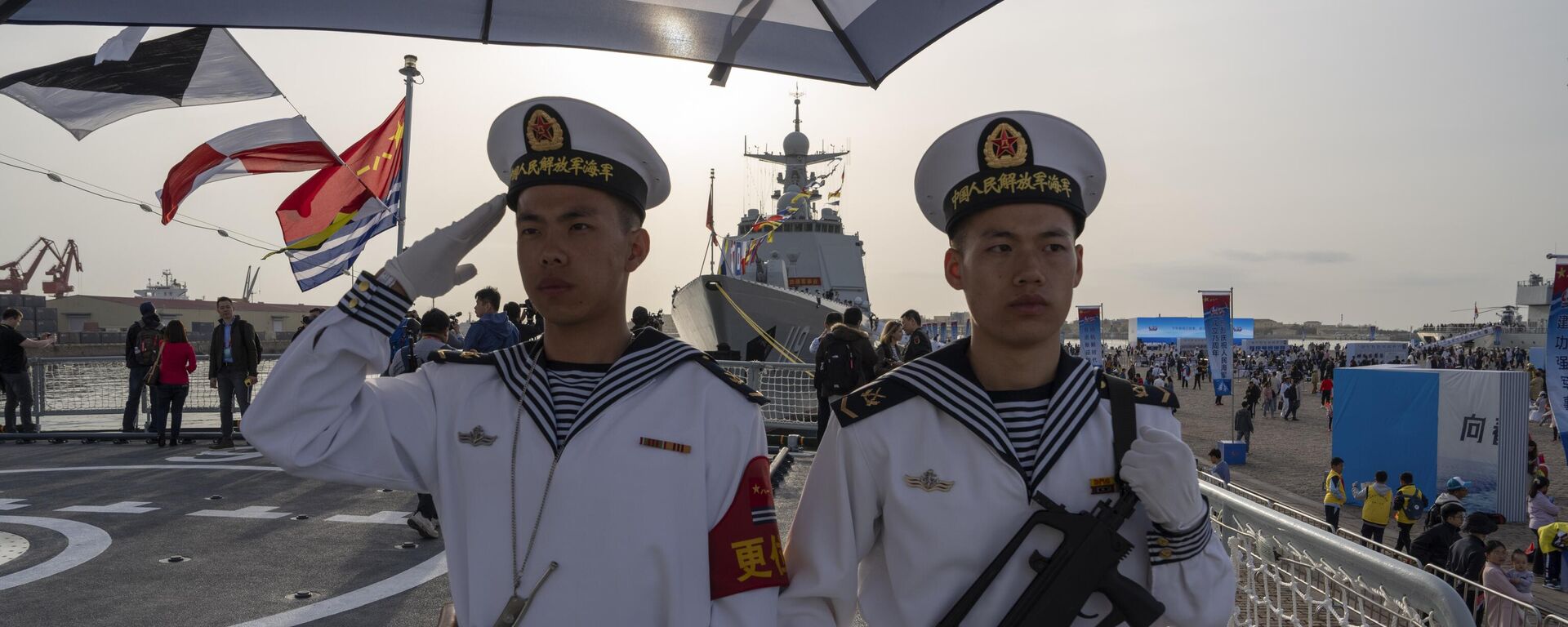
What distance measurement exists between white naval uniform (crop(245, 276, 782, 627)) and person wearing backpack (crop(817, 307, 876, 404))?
6.46 meters

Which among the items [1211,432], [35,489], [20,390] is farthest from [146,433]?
[1211,432]

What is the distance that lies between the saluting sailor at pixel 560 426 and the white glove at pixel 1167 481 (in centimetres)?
76

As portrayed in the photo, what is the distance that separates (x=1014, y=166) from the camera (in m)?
1.94

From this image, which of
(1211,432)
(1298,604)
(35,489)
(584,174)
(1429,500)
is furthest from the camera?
(1211,432)

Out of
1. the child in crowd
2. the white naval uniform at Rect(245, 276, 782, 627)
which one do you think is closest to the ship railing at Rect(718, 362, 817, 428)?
the child in crowd

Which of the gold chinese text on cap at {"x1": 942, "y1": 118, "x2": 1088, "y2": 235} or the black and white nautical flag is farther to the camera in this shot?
the black and white nautical flag

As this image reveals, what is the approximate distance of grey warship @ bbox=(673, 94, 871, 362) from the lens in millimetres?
24172

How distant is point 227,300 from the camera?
30.8 ft

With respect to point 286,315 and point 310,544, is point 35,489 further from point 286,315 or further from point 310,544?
point 286,315

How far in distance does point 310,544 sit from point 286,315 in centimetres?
6372

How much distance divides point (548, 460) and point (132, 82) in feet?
8.51

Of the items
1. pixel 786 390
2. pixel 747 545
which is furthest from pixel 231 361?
pixel 747 545

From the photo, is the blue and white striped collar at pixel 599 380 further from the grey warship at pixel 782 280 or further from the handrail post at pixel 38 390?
the grey warship at pixel 782 280

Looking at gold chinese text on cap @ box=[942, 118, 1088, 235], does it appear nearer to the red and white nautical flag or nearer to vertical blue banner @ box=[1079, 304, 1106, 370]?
the red and white nautical flag
